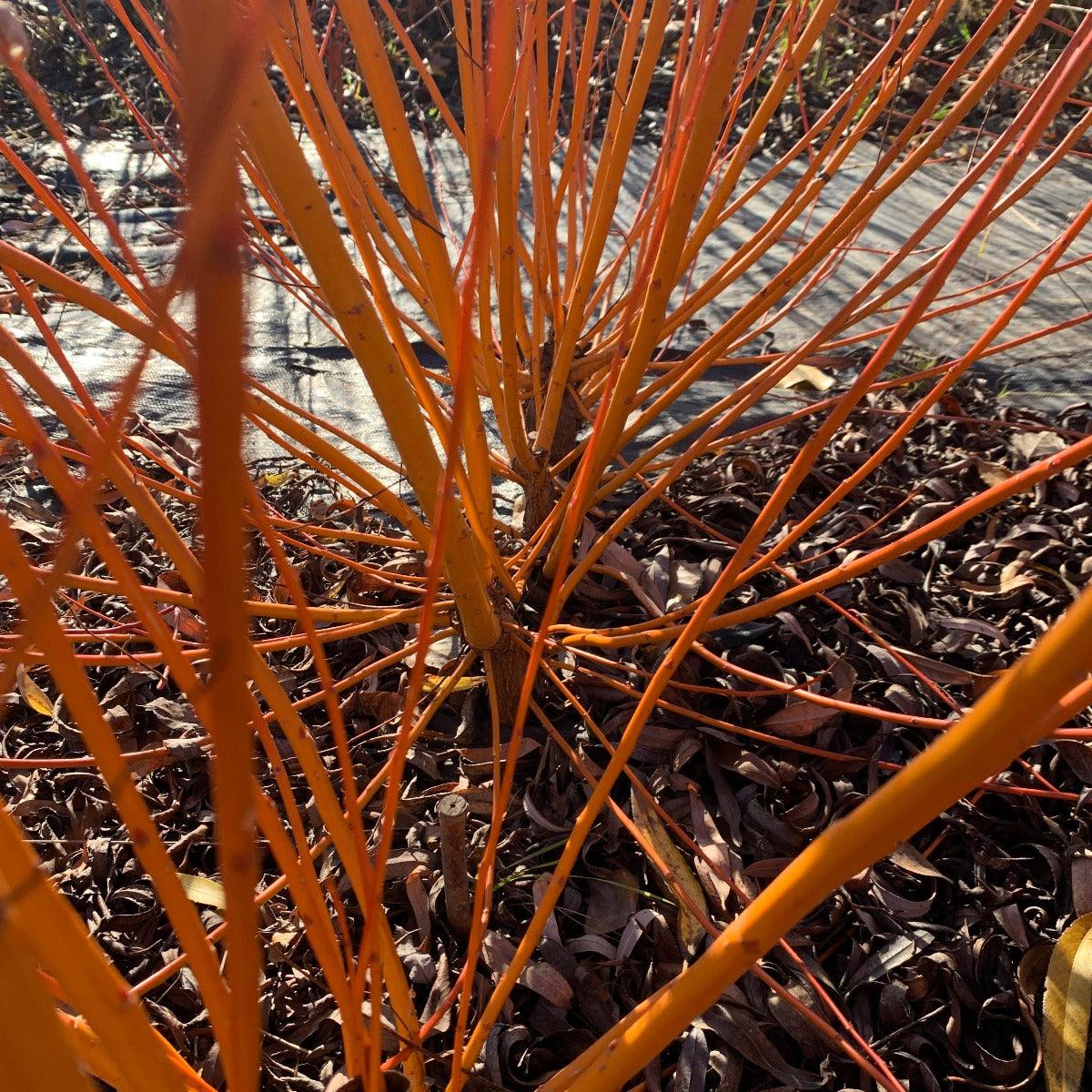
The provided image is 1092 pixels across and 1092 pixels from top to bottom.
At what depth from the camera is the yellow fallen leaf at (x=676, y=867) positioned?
80 centimetres

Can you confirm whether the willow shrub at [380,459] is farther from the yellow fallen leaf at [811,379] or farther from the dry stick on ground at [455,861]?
the yellow fallen leaf at [811,379]

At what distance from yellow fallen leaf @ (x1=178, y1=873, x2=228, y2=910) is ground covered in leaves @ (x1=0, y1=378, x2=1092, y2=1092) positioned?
0.05 m

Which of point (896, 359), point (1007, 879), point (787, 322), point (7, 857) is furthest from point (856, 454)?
point (7, 857)

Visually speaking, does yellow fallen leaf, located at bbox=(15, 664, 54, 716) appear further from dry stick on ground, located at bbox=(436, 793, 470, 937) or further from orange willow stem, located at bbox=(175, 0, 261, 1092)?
orange willow stem, located at bbox=(175, 0, 261, 1092)

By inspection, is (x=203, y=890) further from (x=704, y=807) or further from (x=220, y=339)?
(x=220, y=339)

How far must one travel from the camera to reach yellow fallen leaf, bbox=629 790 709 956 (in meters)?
0.80

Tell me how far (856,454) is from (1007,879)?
27.5 inches

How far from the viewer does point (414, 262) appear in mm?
823

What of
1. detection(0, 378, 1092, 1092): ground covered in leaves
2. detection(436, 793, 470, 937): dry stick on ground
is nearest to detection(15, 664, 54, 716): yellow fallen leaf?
detection(0, 378, 1092, 1092): ground covered in leaves

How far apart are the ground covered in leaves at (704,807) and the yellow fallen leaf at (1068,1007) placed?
0.06 ft

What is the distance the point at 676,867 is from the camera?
2.78ft

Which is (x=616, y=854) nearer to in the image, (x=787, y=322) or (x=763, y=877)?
(x=763, y=877)

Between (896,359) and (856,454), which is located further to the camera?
(896,359)

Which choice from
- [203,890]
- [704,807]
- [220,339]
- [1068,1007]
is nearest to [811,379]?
[704,807]
